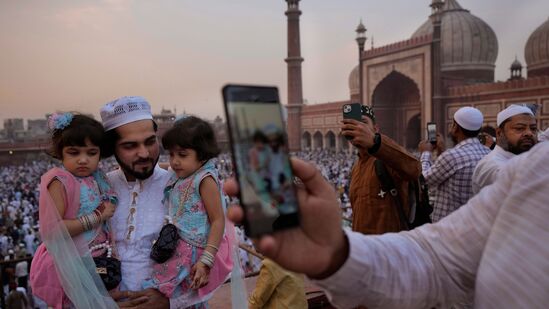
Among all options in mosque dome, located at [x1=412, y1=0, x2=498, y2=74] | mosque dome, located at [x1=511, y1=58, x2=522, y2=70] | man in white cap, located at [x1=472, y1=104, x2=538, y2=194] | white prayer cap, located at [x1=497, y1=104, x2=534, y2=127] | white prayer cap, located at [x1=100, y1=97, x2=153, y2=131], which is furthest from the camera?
mosque dome, located at [x1=412, y1=0, x2=498, y2=74]

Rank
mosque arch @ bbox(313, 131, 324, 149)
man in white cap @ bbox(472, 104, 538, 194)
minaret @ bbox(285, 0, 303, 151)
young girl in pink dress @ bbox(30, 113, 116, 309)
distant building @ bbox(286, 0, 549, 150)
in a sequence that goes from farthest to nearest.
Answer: mosque arch @ bbox(313, 131, 324, 149)
minaret @ bbox(285, 0, 303, 151)
distant building @ bbox(286, 0, 549, 150)
man in white cap @ bbox(472, 104, 538, 194)
young girl in pink dress @ bbox(30, 113, 116, 309)

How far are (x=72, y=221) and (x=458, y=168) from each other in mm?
2103

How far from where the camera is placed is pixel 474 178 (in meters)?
2.17

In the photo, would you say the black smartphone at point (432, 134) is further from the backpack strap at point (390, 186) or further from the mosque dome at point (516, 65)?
the mosque dome at point (516, 65)

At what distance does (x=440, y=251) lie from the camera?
0.82 metres

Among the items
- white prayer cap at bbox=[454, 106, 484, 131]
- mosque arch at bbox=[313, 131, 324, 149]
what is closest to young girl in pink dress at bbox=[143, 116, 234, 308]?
white prayer cap at bbox=[454, 106, 484, 131]

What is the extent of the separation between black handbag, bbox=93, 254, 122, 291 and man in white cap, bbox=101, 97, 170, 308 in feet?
0.11

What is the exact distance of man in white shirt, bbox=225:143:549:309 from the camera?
0.67 metres

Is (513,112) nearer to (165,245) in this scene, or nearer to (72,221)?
(165,245)

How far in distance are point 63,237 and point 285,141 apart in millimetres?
977

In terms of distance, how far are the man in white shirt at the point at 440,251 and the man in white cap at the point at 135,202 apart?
0.83m

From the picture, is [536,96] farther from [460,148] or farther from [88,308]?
[88,308]

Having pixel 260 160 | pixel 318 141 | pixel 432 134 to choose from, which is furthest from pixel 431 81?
pixel 260 160

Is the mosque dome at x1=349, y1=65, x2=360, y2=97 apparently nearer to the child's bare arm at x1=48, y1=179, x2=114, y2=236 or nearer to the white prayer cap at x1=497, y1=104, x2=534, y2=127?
the white prayer cap at x1=497, y1=104, x2=534, y2=127
